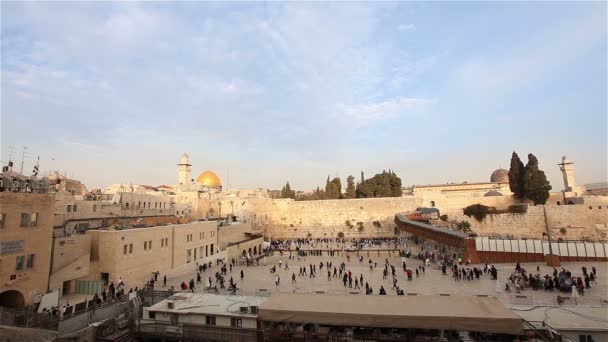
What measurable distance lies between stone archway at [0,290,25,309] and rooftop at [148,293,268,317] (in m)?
7.38

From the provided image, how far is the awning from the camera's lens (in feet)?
25.5

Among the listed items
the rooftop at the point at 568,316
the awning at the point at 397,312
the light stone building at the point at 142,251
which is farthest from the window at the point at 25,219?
the rooftop at the point at 568,316

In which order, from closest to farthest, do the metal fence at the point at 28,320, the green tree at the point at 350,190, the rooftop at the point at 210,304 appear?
the rooftop at the point at 210,304, the metal fence at the point at 28,320, the green tree at the point at 350,190

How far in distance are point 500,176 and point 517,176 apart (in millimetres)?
23574

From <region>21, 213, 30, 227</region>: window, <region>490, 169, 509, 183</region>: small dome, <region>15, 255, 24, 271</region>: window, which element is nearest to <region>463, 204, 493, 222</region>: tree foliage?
<region>490, 169, 509, 183</region>: small dome

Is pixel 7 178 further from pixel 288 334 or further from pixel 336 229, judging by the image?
pixel 336 229

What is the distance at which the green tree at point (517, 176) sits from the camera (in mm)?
39281

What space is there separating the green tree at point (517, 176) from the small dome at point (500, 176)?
21410 mm

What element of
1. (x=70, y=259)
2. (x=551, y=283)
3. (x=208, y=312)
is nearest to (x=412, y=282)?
(x=551, y=283)

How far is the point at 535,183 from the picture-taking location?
37.7m

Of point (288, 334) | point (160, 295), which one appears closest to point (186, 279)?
point (160, 295)

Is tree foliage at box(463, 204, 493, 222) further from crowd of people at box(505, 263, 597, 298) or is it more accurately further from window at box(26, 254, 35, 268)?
window at box(26, 254, 35, 268)

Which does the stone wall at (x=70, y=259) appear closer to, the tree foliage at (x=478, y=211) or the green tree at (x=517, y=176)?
the tree foliage at (x=478, y=211)

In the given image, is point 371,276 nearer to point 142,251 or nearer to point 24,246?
point 142,251
